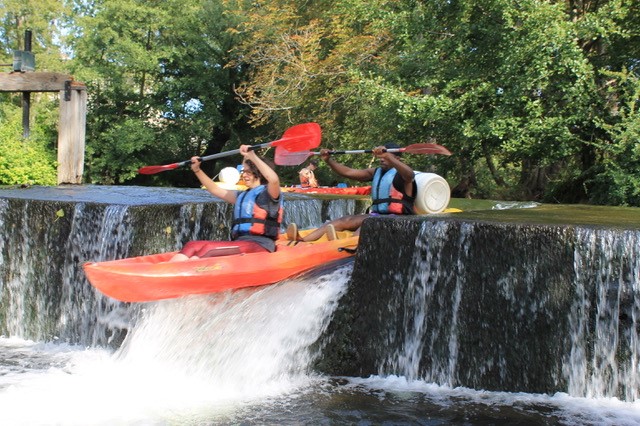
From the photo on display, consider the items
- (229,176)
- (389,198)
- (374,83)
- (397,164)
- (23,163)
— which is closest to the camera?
(397,164)

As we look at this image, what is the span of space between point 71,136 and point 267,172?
7.06 meters

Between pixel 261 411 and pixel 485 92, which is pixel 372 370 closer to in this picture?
pixel 261 411

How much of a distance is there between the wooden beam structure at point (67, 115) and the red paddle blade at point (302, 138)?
5.79 metres

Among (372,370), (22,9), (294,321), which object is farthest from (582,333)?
(22,9)

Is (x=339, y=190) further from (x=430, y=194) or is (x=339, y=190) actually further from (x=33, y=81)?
(x=33, y=81)

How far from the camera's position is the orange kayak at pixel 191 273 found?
18.0 feet

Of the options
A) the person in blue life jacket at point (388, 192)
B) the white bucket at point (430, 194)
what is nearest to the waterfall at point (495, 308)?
the person in blue life jacket at point (388, 192)

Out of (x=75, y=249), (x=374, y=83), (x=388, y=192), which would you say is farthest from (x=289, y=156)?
(x=374, y=83)

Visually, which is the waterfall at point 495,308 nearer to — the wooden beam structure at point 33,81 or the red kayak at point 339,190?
the red kayak at point 339,190

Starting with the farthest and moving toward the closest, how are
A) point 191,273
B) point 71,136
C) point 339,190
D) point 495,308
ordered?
point 71,136 → point 339,190 → point 191,273 → point 495,308

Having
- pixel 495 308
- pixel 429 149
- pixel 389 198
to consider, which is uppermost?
pixel 429 149

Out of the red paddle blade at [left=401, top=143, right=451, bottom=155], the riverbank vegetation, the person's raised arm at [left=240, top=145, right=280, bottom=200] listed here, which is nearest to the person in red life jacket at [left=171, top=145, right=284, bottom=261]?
the person's raised arm at [left=240, top=145, right=280, bottom=200]

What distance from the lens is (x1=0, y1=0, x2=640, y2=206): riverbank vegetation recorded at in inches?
433

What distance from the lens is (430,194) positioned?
722cm
